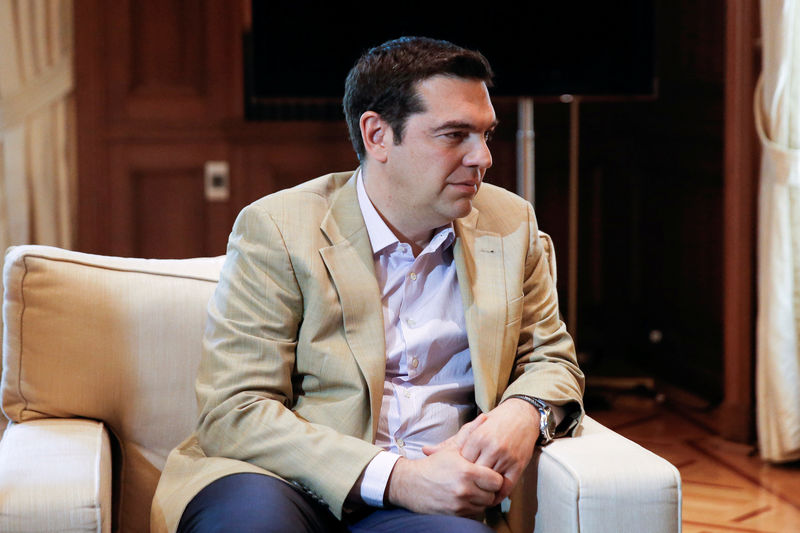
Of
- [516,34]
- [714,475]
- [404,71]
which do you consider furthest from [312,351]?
[516,34]

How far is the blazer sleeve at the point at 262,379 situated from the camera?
165cm

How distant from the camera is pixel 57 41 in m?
4.08

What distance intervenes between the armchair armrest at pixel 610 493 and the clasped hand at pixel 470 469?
0.07m

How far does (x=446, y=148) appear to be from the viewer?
70.8 inches

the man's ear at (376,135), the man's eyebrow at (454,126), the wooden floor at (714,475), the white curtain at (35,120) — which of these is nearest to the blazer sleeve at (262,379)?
the man's ear at (376,135)

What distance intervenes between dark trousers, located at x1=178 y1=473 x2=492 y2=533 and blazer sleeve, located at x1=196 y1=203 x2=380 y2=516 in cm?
5

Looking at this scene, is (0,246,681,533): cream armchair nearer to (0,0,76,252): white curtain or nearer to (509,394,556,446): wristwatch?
(509,394,556,446): wristwatch

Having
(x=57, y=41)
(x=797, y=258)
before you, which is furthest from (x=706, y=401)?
(x=57, y=41)

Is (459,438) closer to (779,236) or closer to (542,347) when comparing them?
(542,347)

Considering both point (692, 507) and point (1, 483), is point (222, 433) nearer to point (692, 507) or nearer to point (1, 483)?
point (1, 483)

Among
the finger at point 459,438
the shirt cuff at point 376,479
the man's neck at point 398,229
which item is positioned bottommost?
the shirt cuff at point 376,479

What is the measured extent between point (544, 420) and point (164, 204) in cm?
281

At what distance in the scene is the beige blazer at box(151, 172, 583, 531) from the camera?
1.67m

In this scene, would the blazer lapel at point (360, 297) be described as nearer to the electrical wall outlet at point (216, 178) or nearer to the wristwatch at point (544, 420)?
the wristwatch at point (544, 420)
